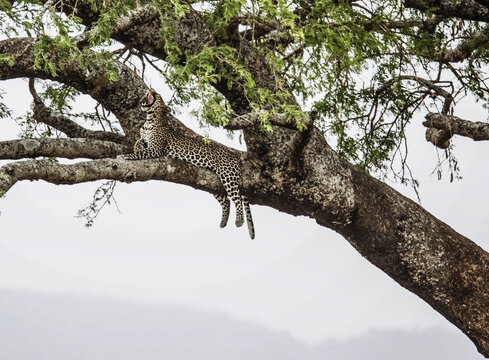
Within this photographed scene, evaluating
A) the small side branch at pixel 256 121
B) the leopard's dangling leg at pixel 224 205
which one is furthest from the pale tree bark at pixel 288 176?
the leopard's dangling leg at pixel 224 205

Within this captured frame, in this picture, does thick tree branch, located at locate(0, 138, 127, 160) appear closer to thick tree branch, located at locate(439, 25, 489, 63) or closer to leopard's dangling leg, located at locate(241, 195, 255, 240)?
leopard's dangling leg, located at locate(241, 195, 255, 240)

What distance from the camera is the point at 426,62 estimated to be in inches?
308

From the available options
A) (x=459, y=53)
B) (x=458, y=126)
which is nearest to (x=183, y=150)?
(x=458, y=126)

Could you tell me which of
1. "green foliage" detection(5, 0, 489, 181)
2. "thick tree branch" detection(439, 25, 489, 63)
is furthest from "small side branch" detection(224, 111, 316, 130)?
"thick tree branch" detection(439, 25, 489, 63)

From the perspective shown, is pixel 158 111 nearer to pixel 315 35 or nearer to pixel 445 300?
pixel 315 35

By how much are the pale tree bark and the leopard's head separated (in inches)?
3.0

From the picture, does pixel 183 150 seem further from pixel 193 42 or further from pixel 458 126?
pixel 458 126

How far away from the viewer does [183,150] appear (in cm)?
705

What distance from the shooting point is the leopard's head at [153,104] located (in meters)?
7.22

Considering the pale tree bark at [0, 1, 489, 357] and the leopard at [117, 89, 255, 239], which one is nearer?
the pale tree bark at [0, 1, 489, 357]

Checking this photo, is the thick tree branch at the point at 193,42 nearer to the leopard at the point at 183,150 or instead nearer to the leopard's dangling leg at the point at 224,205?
the leopard at the point at 183,150

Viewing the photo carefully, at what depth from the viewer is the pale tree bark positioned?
6.35m

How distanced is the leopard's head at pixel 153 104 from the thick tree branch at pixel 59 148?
51 cm

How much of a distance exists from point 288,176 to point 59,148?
2.26 m
